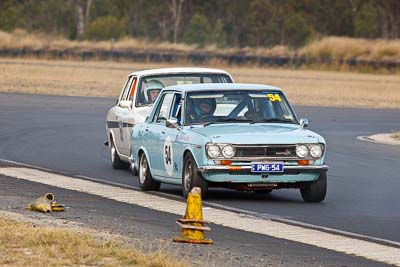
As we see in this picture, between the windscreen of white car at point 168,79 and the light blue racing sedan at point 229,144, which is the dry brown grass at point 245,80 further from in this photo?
the light blue racing sedan at point 229,144

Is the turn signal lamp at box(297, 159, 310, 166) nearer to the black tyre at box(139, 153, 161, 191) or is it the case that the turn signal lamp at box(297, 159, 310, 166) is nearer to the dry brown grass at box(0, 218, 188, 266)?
the black tyre at box(139, 153, 161, 191)

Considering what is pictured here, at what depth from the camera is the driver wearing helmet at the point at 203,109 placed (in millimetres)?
15875

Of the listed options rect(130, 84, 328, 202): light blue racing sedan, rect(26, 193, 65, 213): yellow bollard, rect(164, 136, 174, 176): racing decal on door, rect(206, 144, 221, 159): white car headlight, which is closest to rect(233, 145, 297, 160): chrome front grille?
rect(130, 84, 328, 202): light blue racing sedan

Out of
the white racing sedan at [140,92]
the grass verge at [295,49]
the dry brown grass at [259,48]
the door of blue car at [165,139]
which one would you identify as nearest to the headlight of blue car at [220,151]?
the door of blue car at [165,139]

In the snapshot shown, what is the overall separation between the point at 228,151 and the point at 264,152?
0.41 meters

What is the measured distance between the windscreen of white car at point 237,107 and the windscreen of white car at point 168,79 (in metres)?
3.55

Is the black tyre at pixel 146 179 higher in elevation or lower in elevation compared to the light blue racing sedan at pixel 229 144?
lower

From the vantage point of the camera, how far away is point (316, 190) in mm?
15227

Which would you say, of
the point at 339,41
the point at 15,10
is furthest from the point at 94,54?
the point at 15,10

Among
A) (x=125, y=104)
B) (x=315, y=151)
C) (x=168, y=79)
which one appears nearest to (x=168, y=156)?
(x=315, y=151)

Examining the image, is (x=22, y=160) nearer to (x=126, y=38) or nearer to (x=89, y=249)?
(x=89, y=249)

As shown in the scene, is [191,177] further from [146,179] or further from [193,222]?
[193,222]

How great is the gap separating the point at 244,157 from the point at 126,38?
244 ft

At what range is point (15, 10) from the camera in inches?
4060
